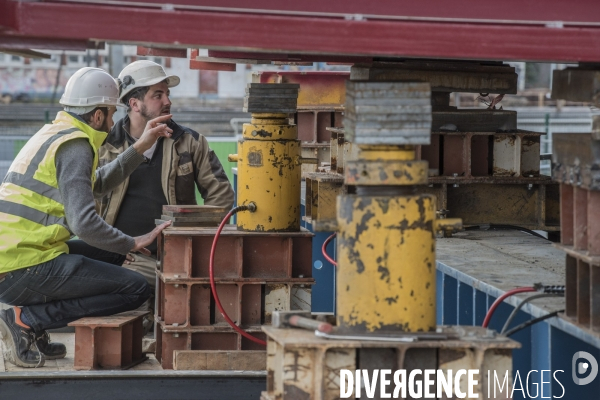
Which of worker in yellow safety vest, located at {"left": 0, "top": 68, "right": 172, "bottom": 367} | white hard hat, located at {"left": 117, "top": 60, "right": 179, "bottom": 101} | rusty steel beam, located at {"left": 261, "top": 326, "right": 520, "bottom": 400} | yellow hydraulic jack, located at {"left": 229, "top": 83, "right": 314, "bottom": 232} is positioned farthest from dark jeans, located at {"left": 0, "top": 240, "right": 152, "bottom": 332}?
rusty steel beam, located at {"left": 261, "top": 326, "right": 520, "bottom": 400}

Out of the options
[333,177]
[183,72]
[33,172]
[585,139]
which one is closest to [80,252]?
[33,172]

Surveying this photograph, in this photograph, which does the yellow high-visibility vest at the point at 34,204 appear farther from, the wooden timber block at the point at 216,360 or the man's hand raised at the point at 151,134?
the wooden timber block at the point at 216,360

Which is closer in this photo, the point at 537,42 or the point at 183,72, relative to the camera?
the point at 537,42

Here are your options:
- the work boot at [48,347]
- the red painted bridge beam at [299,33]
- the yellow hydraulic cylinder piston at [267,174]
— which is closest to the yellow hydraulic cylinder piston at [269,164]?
the yellow hydraulic cylinder piston at [267,174]

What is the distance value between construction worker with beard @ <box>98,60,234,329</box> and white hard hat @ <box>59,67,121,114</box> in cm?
127

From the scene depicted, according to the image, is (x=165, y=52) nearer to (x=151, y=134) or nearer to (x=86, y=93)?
(x=151, y=134)

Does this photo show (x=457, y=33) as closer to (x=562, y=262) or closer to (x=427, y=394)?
(x=427, y=394)

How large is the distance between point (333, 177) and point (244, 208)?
100 centimetres

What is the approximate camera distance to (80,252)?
6.26 metres

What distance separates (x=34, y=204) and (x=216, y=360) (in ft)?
4.46

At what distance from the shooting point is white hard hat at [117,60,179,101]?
710 centimetres

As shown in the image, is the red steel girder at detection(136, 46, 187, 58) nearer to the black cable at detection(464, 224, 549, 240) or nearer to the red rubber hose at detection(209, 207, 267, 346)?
the red rubber hose at detection(209, 207, 267, 346)

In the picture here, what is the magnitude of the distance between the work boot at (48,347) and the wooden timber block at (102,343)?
0.65 ft

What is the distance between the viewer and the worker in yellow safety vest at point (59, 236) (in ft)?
18.0
